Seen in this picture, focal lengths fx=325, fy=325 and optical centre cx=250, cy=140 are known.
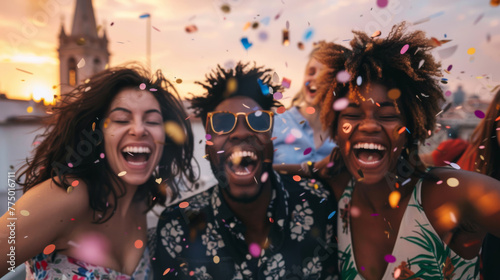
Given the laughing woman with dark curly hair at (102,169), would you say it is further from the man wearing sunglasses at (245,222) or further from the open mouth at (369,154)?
the open mouth at (369,154)

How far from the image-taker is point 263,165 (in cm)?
212

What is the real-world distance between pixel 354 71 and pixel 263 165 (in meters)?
0.80

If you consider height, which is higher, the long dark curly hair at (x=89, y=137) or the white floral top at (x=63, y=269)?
the long dark curly hair at (x=89, y=137)

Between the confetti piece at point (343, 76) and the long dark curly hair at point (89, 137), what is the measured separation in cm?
112

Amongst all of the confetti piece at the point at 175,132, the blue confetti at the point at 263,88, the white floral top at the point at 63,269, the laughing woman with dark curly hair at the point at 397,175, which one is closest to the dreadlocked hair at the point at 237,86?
the blue confetti at the point at 263,88

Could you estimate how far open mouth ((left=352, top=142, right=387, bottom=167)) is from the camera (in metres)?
1.92

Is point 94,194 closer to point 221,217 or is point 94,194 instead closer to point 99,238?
point 99,238

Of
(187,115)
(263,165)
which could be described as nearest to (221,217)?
(263,165)

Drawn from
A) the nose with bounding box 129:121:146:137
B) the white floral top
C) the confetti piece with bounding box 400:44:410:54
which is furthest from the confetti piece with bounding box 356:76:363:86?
the white floral top

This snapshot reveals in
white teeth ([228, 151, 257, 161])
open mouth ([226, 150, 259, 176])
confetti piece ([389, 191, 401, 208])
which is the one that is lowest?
confetti piece ([389, 191, 401, 208])

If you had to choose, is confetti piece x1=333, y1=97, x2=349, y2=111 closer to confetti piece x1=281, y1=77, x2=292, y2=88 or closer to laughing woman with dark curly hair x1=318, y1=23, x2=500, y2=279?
laughing woman with dark curly hair x1=318, y1=23, x2=500, y2=279

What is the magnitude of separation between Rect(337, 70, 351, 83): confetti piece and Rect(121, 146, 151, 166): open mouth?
1291 millimetres

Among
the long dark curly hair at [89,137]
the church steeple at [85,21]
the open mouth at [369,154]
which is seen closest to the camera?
the open mouth at [369,154]

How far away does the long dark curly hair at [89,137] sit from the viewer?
2.03 m
